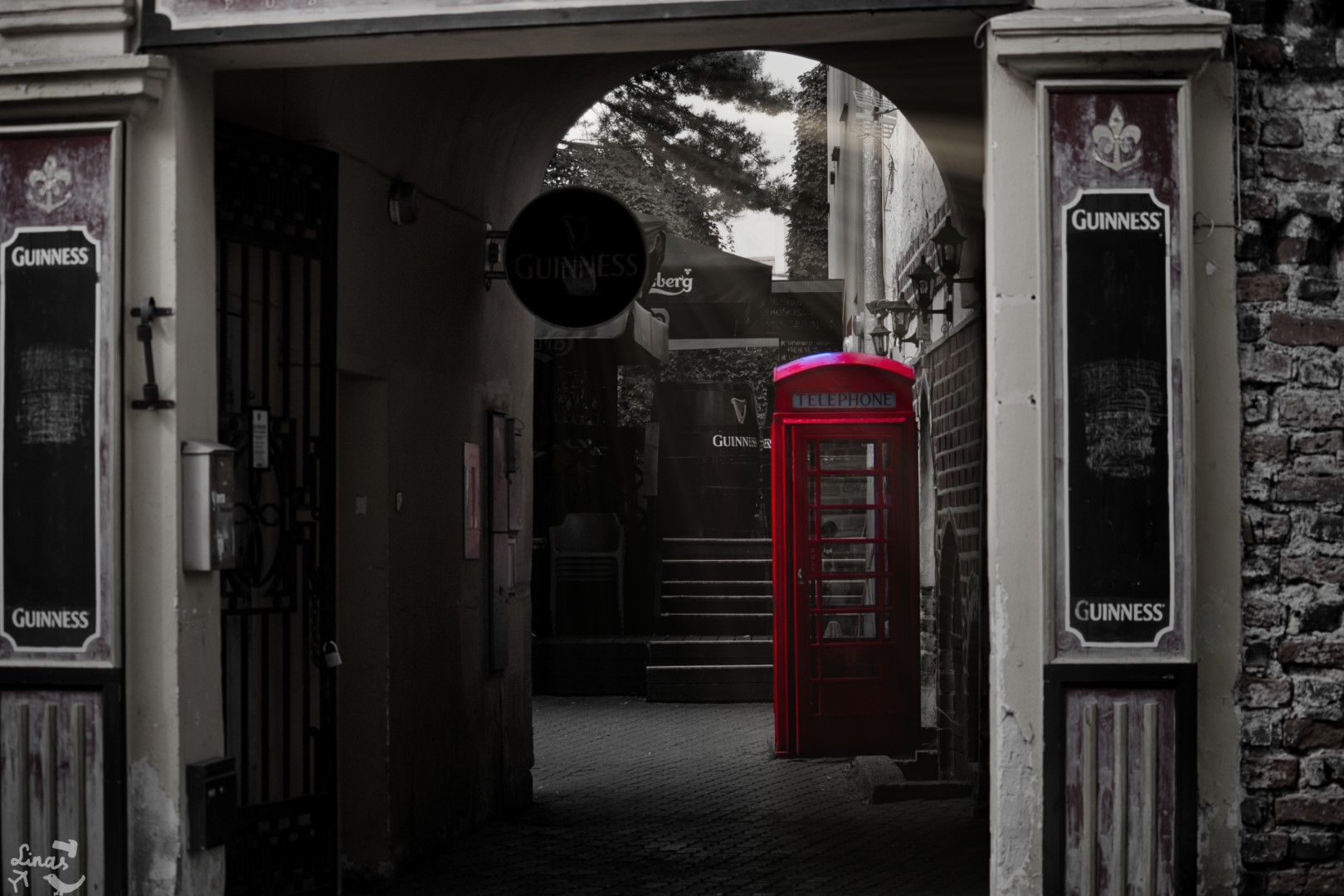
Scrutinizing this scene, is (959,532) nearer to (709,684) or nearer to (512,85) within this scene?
(512,85)

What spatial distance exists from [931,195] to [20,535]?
743 cm

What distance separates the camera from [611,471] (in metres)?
16.6

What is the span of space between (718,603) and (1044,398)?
1147 centimetres

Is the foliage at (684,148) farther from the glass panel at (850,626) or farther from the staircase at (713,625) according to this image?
the glass panel at (850,626)

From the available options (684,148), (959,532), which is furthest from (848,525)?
(684,148)

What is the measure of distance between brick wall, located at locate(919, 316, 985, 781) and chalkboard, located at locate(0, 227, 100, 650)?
491 centimetres

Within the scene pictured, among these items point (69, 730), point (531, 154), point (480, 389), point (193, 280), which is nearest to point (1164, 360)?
point (193, 280)

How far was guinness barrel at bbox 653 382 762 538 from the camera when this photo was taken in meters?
18.1

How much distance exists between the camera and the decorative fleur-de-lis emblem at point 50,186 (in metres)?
5.44

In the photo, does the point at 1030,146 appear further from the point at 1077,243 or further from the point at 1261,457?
the point at 1261,457

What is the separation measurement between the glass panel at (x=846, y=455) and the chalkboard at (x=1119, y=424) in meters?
6.52

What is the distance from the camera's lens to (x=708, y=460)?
721 inches

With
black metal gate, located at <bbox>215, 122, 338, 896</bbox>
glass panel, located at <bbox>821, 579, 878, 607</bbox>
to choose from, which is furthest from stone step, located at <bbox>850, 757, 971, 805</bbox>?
black metal gate, located at <bbox>215, 122, 338, 896</bbox>

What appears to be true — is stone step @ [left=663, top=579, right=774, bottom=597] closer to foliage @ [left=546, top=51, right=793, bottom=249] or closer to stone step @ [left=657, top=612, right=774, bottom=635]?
stone step @ [left=657, top=612, right=774, bottom=635]
